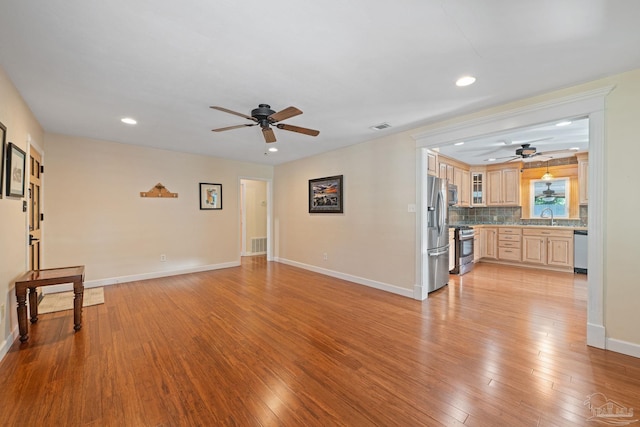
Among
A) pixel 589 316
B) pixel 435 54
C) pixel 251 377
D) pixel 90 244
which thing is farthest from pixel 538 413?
pixel 90 244

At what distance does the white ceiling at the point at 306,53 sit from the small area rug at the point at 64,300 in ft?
8.29

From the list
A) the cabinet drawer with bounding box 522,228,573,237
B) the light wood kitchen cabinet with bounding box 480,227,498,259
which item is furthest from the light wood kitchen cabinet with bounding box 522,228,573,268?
the light wood kitchen cabinet with bounding box 480,227,498,259

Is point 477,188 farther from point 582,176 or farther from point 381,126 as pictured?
point 381,126

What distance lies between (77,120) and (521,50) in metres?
5.05

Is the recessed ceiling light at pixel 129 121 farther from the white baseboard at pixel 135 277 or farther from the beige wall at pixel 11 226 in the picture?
the white baseboard at pixel 135 277

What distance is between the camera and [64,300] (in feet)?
12.6

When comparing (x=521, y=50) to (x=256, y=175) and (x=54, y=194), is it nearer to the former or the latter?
(x=256, y=175)

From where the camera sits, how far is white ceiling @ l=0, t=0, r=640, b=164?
163cm

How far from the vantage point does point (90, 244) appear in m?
4.52

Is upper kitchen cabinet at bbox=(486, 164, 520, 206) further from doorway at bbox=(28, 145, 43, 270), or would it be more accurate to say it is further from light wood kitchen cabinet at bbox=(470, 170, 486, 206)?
doorway at bbox=(28, 145, 43, 270)

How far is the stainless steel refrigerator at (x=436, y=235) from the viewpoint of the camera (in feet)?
13.4

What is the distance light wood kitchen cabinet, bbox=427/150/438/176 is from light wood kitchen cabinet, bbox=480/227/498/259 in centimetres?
322

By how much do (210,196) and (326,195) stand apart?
8.46 ft

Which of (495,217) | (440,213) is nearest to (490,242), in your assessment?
(495,217)
